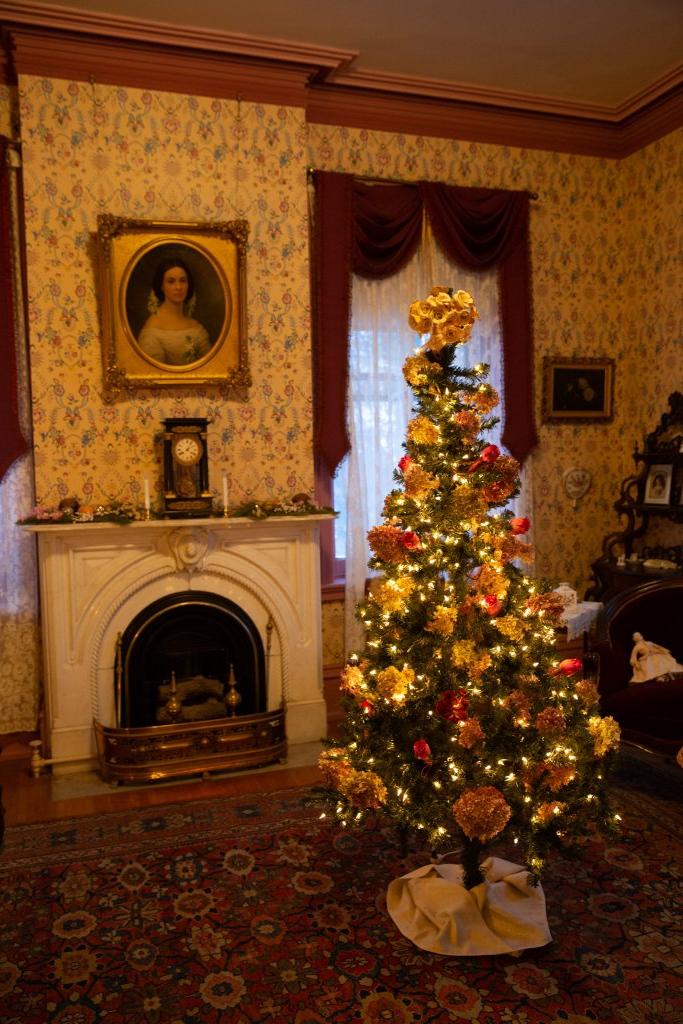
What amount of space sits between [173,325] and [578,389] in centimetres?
308

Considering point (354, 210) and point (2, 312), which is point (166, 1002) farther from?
point (354, 210)

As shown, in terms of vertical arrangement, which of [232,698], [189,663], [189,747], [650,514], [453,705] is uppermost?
[650,514]

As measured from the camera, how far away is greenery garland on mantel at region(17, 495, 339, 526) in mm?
4594

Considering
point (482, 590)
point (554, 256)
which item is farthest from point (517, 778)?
point (554, 256)

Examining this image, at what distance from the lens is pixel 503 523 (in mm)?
3250

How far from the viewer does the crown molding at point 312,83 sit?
465cm

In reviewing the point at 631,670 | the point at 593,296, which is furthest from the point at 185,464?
the point at 593,296

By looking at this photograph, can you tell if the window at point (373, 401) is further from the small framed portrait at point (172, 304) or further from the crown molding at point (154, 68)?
the crown molding at point (154, 68)

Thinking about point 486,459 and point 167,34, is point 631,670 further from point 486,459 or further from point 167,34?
point 167,34

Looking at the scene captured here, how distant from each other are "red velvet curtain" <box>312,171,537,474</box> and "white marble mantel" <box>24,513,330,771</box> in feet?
2.86

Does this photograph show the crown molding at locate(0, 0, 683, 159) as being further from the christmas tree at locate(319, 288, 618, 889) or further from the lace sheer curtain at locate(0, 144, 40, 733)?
the christmas tree at locate(319, 288, 618, 889)

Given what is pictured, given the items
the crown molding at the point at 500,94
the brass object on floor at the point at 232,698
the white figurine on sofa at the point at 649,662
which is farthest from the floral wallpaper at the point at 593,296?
the brass object on floor at the point at 232,698

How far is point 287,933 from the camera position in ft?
10.2

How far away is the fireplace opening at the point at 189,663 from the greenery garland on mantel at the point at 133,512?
517 mm
